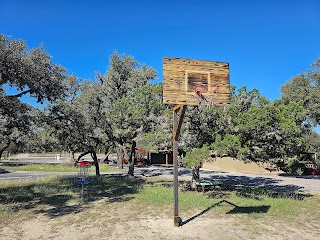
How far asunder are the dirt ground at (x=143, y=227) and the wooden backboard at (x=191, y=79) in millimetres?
3718

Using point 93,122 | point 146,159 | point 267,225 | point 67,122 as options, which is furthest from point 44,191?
point 146,159

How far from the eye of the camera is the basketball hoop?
27.5 feet

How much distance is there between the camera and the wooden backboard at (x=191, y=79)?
27.1 feet

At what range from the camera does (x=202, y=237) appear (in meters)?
7.22

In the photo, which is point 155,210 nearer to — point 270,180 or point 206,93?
point 206,93

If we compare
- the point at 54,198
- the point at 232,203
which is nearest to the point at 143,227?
the point at 232,203

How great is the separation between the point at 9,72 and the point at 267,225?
10311mm

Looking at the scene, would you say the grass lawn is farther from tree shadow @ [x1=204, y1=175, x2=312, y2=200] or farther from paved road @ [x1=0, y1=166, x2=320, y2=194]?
paved road @ [x1=0, y1=166, x2=320, y2=194]

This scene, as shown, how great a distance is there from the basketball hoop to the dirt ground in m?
3.75

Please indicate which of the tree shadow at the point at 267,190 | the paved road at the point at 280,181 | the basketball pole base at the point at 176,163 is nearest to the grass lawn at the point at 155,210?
the tree shadow at the point at 267,190

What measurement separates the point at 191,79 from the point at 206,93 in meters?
0.65

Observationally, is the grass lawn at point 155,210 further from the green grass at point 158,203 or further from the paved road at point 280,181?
the paved road at point 280,181

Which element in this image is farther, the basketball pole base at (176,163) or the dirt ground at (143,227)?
the basketball pole base at (176,163)

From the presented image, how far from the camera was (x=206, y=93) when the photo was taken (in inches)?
336
